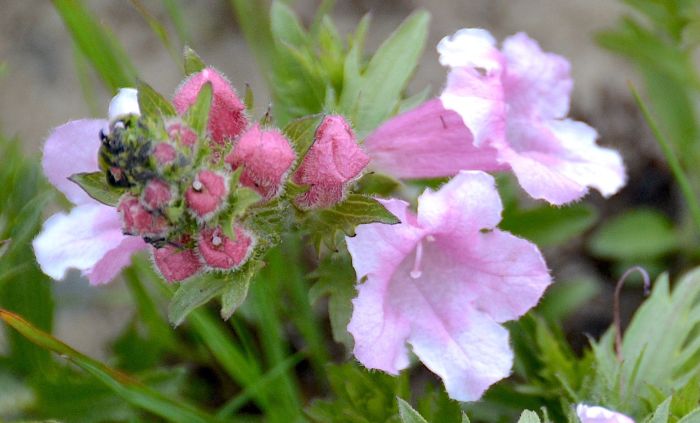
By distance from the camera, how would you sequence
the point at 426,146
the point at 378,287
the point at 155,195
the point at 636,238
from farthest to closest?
the point at 636,238 < the point at 426,146 < the point at 378,287 < the point at 155,195

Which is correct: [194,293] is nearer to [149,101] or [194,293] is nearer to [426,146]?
[149,101]

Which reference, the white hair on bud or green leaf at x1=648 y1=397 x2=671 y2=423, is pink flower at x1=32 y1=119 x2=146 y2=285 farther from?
green leaf at x1=648 y1=397 x2=671 y2=423

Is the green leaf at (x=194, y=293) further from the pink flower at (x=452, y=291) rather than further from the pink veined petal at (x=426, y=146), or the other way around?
the pink veined petal at (x=426, y=146)

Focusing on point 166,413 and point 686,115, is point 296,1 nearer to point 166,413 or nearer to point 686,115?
point 686,115

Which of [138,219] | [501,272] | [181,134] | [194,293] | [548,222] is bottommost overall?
[548,222]

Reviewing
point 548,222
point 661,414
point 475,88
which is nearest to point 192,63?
point 475,88

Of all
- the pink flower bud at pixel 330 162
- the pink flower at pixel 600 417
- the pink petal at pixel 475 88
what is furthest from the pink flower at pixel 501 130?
the pink flower at pixel 600 417

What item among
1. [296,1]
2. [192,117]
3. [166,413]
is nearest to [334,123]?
[192,117]
